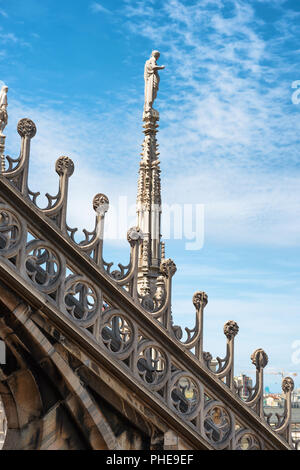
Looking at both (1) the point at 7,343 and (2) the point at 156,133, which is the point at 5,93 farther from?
(2) the point at 156,133

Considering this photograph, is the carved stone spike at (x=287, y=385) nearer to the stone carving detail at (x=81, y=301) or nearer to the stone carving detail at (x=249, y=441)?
the stone carving detail at (x=249, y=441)

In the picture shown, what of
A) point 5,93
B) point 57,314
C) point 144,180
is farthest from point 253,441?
point 144,180

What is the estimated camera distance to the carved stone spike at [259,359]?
9227 mm

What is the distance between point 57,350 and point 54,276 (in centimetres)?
83

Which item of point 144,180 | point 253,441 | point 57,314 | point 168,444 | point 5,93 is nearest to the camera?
point 57,314

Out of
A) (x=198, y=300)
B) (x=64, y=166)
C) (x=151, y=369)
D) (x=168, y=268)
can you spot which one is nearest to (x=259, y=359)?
(x=198, y=300)

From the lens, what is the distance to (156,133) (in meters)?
24.3

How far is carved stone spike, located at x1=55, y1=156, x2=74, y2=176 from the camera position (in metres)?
8.39

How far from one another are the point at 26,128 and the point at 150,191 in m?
15.0

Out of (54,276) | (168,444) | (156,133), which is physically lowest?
(168,444)

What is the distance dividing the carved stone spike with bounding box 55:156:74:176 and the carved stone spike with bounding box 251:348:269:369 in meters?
3.37

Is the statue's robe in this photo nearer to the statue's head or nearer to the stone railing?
the statue's head

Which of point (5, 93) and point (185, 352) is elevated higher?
point (5, 93)

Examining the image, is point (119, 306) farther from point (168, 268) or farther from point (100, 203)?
point (100, 203)
